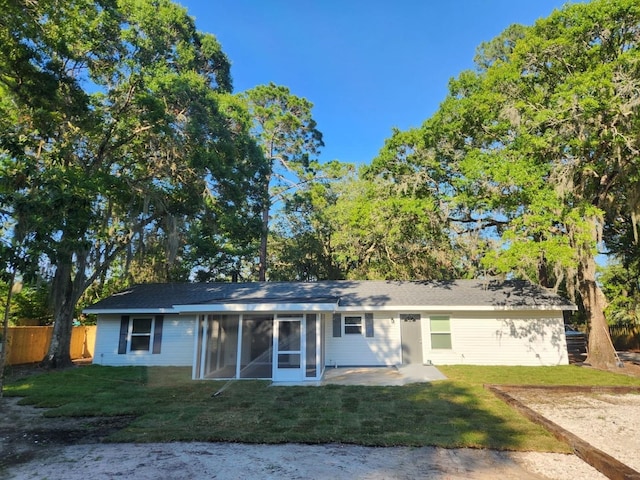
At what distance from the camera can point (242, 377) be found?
10719mm

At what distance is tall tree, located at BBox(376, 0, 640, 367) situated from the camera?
10.4 m

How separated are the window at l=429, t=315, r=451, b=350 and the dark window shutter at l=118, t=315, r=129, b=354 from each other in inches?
437

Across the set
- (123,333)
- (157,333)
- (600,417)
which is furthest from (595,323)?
(123,333)

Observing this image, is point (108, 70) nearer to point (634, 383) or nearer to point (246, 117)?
point (246, 117)

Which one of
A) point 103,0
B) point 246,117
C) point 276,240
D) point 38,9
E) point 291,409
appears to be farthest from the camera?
point 276,240

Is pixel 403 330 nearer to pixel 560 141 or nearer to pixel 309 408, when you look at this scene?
pixel 309 408

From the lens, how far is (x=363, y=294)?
1491cm

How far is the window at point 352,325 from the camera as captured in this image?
13641 millimetres

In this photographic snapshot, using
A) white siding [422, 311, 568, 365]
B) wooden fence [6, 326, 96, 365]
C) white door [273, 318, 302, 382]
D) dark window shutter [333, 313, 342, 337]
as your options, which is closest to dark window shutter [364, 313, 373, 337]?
dark window shutter [333, 313, 342, 337]

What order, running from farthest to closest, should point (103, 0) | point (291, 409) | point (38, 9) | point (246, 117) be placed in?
point (246, 117) < point (103, 0) < point (38, 9) < point (291, 409)

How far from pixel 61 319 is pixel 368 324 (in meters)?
10.9

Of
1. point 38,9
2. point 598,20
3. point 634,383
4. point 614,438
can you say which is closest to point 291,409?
point 614,438

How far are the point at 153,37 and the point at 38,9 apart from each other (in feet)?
12.4

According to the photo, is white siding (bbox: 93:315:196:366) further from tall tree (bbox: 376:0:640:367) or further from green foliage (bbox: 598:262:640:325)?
green foliage (bbox: 598:262:640:325)
